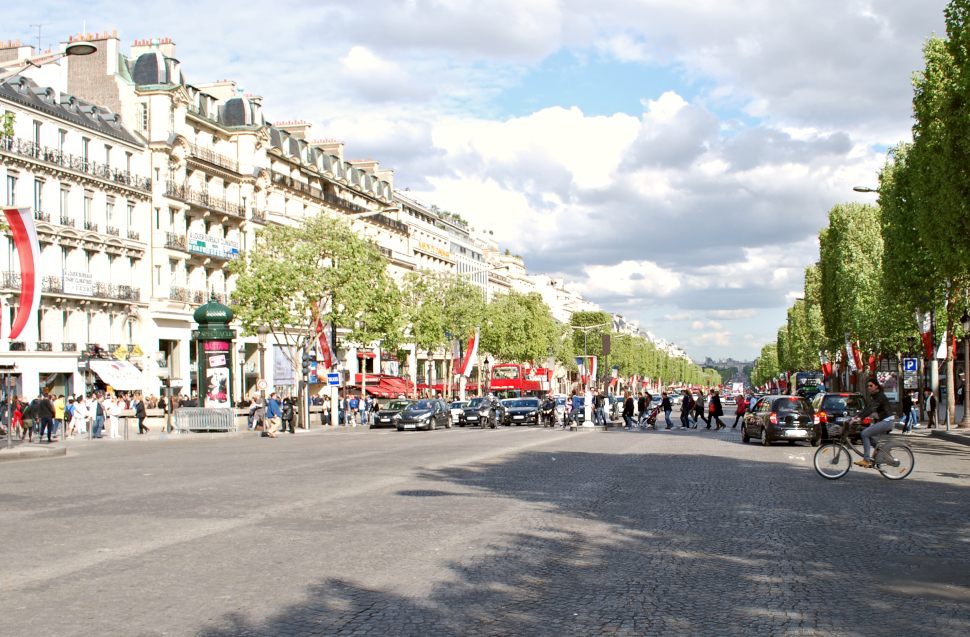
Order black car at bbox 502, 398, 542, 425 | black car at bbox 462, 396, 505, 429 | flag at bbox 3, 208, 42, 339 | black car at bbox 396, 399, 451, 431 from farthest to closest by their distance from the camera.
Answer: black car at bbox 502, 398, 542, 425 → black car at bbox 462, 396, 505, 429 → black car at bbox 396, 399, 451, 431 → flag at bbox 3, 208, 42, 339

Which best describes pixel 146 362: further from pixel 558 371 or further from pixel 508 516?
pixel 558 371

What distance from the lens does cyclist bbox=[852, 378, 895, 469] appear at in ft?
66.0

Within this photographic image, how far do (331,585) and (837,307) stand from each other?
65613 millimetres

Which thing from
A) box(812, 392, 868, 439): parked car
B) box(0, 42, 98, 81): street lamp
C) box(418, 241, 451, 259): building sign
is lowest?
box(812, 392, 868, 439): parked car

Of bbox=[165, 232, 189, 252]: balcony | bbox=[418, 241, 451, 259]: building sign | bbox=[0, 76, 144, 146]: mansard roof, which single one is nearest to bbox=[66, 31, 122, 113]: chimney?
bbox=[0, 76, 144, 146]: mansard roof

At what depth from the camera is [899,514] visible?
14.8 m

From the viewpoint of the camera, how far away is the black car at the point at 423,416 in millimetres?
53625

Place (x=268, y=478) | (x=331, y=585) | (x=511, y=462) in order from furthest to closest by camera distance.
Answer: (x=511, y=462), (x=268, y=478), (x=331, y=585)

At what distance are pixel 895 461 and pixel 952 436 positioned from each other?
1830 centimetres

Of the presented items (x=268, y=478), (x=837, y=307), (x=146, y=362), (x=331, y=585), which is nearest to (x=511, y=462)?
(x=268, y=478)

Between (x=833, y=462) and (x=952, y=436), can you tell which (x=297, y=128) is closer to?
(x=952, y=436)

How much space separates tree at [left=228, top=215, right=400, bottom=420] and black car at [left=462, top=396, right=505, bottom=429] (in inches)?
309

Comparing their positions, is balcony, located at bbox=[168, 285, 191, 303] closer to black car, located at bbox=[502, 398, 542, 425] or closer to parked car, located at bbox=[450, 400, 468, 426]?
parked car, located at bbox=[450, 400, 468, 426]

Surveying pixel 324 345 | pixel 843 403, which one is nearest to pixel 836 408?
pixel 843 403
